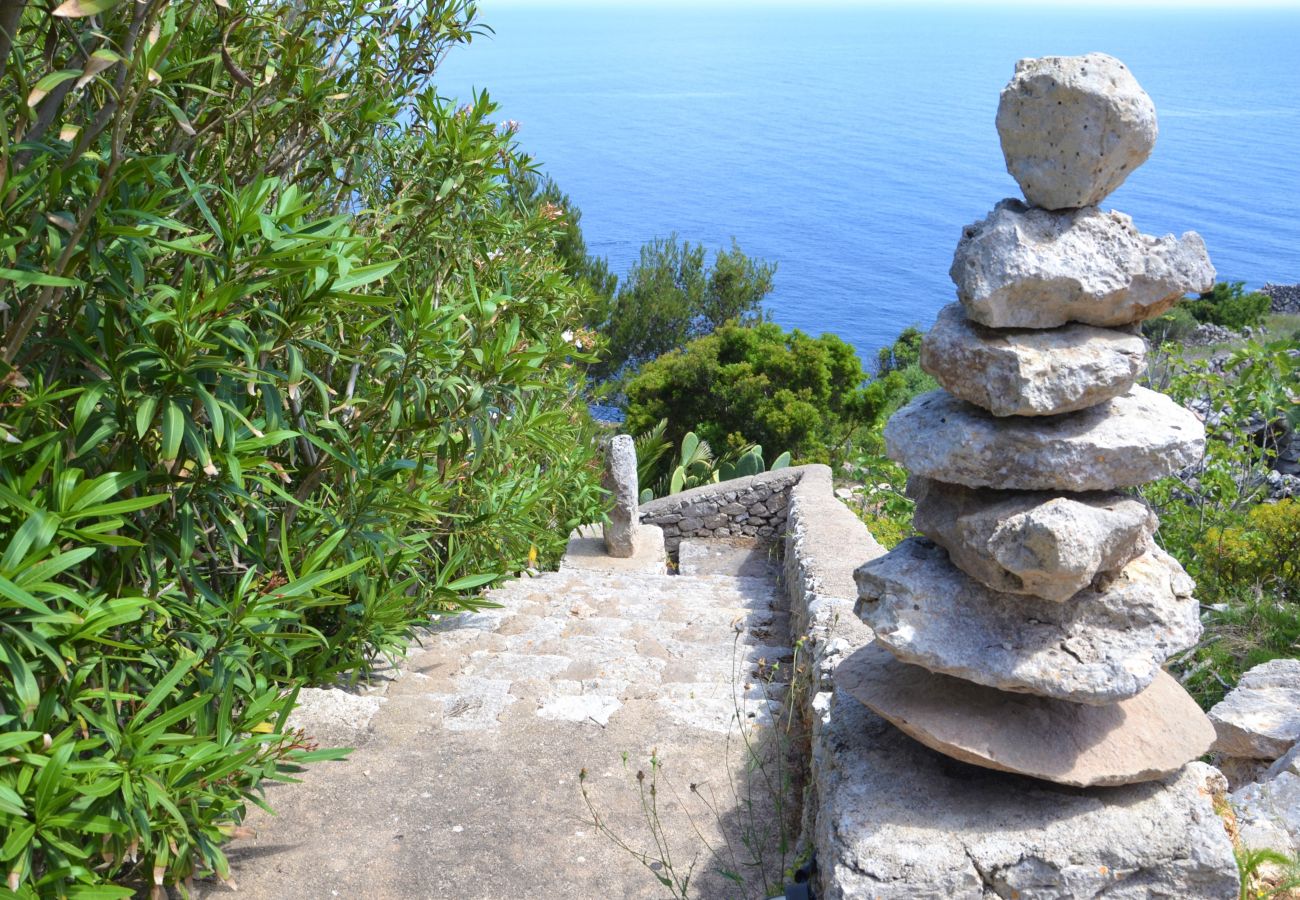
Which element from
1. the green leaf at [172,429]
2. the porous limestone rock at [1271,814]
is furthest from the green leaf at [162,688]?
the porous limestone rock at [1271,814]

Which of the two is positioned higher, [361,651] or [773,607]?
[361,651]

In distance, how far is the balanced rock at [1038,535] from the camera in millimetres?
2676

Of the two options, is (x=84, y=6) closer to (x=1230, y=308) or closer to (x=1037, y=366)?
(x=1037, y=366)

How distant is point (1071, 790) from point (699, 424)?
13.2m

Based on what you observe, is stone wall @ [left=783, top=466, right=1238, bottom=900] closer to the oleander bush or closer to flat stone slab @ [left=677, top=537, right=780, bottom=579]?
the oleander bush

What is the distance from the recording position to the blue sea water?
190 feet

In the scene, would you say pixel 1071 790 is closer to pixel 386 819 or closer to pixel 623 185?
pixel 386 819

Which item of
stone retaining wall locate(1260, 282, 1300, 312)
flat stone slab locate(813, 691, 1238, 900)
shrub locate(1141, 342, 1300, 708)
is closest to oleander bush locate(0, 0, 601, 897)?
flat stone slab locate(813, 691, 1238, 900)

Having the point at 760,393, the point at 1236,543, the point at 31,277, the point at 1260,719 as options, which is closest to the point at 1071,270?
the point at 31,277

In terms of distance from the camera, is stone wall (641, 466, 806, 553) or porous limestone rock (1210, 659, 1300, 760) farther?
stone wall (641, 466, 806, 553)

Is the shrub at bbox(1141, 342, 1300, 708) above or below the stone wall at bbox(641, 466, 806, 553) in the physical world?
above

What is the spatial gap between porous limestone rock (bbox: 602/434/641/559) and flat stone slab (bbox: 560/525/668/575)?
9cm

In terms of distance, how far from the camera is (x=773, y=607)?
723cm

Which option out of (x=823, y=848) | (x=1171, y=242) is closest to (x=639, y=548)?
(x=823, y=848)
